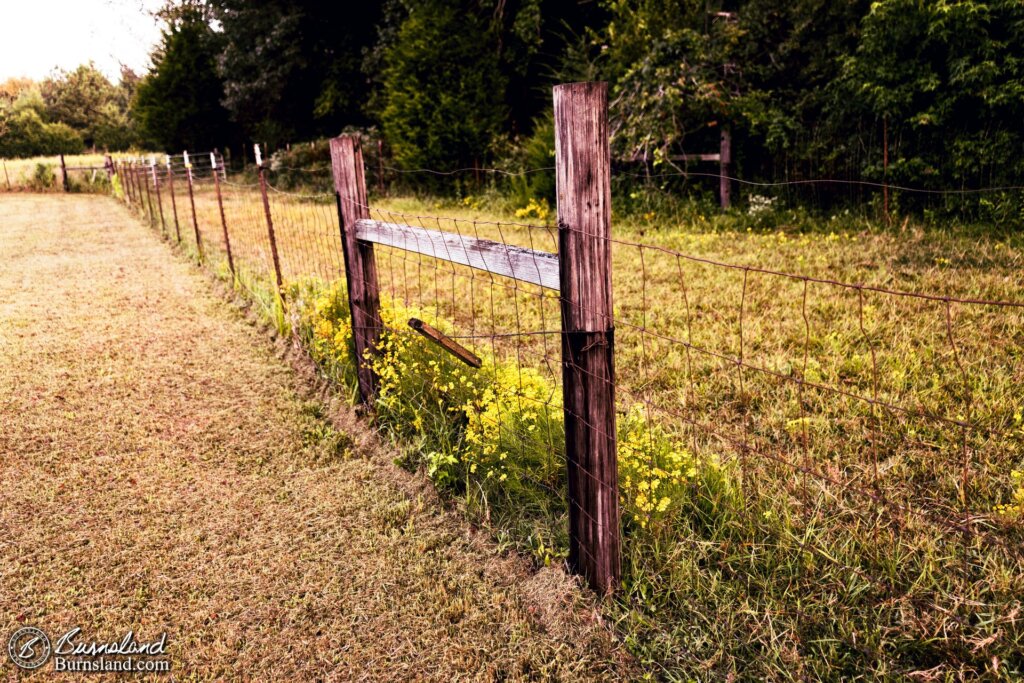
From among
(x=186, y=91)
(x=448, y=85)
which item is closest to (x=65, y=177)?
(x=186, y=91)

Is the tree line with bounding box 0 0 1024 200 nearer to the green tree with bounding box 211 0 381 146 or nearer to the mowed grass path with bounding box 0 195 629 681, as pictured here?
the green tree with bounding box 211 0 381 146

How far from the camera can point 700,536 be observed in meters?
2.69

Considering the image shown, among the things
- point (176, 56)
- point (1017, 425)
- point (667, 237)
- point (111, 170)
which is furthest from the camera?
point (176, 56)

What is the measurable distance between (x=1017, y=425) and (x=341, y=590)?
136 inches

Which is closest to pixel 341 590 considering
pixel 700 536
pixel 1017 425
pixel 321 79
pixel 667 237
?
pixel 700 536

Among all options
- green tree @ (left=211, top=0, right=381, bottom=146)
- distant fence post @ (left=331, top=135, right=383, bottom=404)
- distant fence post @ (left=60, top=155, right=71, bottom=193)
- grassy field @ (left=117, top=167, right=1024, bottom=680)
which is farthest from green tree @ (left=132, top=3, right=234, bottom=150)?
distant fence post @ (left=331, top=135, right=383, bottom=404)

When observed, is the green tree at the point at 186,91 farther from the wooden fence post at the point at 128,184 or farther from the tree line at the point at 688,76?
the wooden fence post at the point at 128,184

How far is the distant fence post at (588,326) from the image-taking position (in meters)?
2.12

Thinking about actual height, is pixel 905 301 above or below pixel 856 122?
below

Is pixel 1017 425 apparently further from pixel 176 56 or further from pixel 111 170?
pixel 176 56

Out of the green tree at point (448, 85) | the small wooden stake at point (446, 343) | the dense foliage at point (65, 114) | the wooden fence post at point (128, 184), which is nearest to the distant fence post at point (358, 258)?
the small wooden stake at point (446, 343)

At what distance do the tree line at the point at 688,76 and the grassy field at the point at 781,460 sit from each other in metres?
2.92

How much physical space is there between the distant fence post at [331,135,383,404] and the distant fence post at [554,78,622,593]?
1966 millimetres

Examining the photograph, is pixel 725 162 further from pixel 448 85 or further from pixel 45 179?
pixel 45 179
